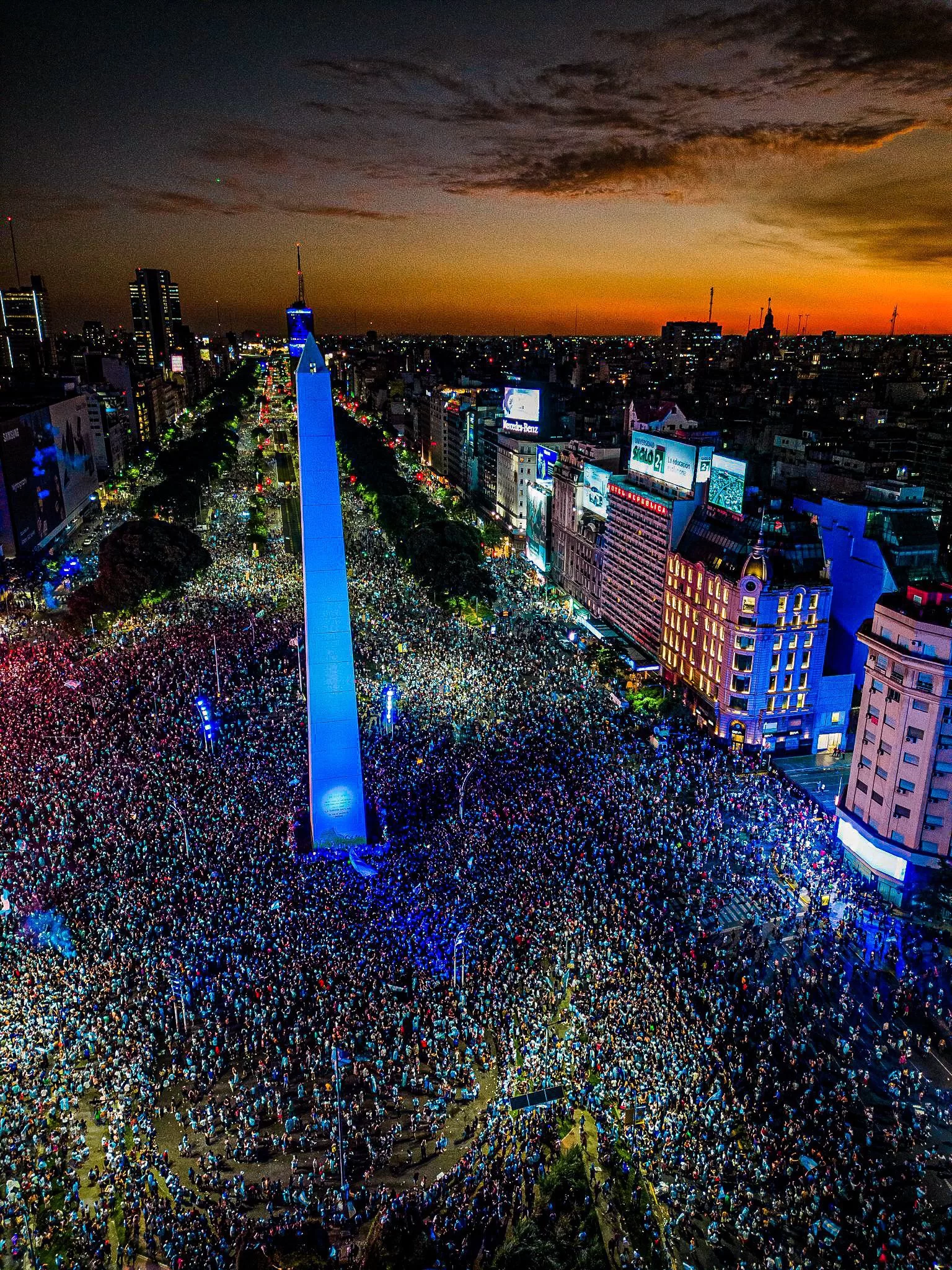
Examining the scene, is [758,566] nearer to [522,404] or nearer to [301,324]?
[301,324]

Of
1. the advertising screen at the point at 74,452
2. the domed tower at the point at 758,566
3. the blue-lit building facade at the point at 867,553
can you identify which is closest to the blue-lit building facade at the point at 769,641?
the domed tower at the point at 758,566

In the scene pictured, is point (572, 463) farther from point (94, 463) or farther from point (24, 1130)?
point (94, 463)

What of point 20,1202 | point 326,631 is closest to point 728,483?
point 326,631

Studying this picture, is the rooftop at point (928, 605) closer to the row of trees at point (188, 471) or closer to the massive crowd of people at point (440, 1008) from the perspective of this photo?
the massive crowd of people at point (440, 1008)

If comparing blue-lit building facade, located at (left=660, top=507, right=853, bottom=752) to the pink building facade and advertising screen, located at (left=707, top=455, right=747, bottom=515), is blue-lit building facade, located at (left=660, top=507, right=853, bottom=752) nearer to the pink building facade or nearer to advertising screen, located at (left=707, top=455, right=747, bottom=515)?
advertising screen, located at (left=707, top=455, right=747, bottom=515)

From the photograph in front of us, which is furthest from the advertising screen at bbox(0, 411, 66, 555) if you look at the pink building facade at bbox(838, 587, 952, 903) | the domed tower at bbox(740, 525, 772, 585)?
the pink building facade at bbox(838, 587, 952, 903)
